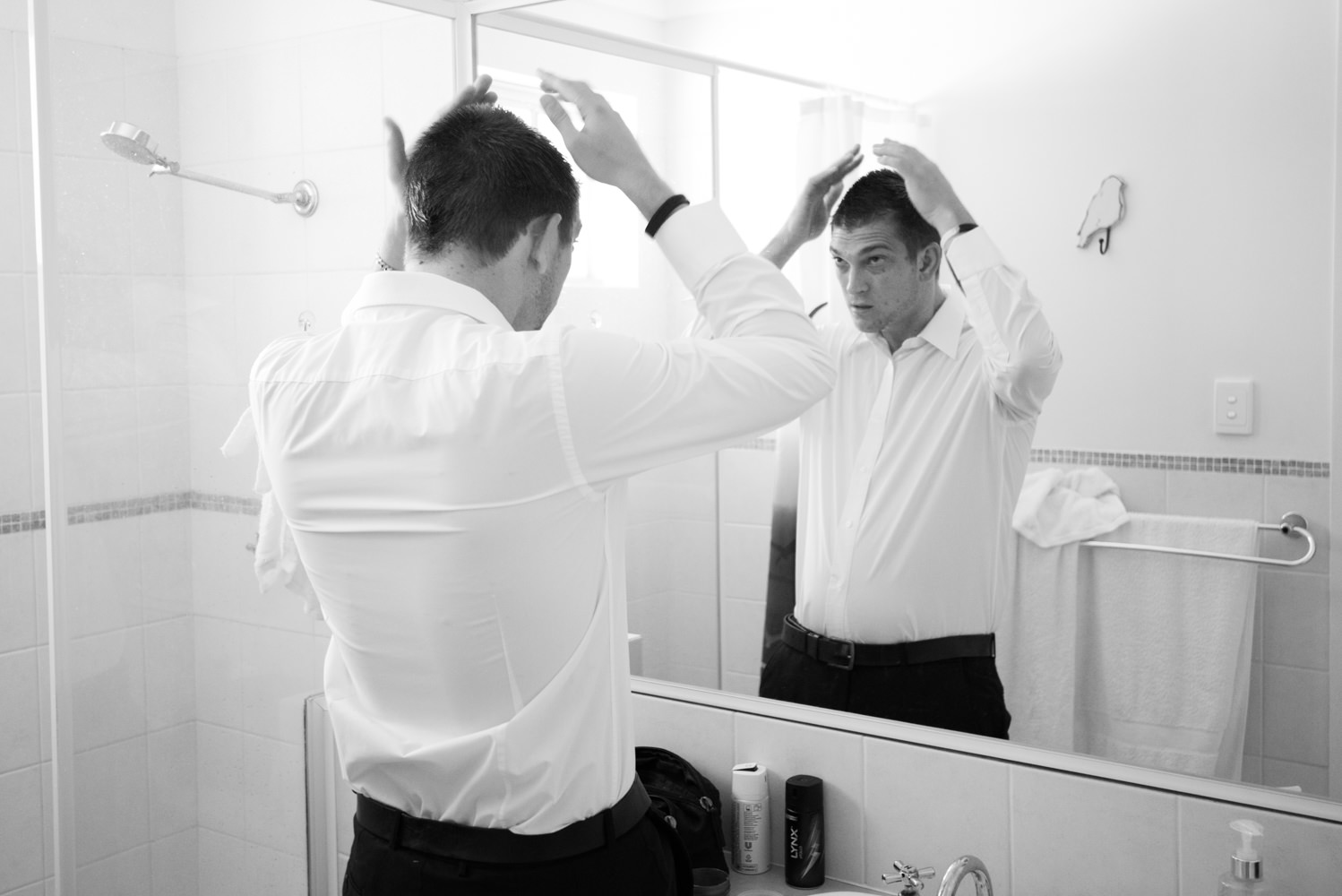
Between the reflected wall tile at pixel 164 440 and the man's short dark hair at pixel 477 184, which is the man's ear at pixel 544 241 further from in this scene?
the reflected wall tile at pixel 164 440

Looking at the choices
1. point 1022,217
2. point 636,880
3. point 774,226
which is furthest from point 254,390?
point 1022,217

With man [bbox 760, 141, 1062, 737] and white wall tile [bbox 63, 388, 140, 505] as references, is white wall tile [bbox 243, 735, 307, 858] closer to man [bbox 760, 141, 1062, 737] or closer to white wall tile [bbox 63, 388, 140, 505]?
white wall tile [bbox 63, 388, 140, 505]

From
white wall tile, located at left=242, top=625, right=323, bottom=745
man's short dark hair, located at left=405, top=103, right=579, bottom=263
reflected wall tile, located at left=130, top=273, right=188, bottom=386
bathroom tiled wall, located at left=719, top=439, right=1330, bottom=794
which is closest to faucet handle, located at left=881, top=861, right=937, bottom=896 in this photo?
bathroom tiled wall, located at left=719, top=439, right=1330, bottom=794

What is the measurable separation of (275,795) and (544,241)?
4.59ft

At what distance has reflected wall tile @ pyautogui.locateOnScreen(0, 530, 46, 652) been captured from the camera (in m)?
2.32

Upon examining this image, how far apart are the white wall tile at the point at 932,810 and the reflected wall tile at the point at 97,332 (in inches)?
49.0

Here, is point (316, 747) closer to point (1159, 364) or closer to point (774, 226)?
point (774, 226)

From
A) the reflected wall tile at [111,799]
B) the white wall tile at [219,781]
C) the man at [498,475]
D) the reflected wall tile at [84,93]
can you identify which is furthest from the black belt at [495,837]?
the reflected wall tile at [84,93]

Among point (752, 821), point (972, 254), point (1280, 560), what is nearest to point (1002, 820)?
point (752, 821)

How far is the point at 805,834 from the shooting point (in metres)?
1.59

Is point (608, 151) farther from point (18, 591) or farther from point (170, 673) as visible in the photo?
point (18, 591)

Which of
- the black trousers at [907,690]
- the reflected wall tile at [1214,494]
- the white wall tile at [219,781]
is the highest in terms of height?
the reflected wall tile at [1214,494]

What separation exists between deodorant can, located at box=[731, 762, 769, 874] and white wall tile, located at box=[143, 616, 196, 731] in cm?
97

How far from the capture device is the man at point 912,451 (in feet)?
4.96
